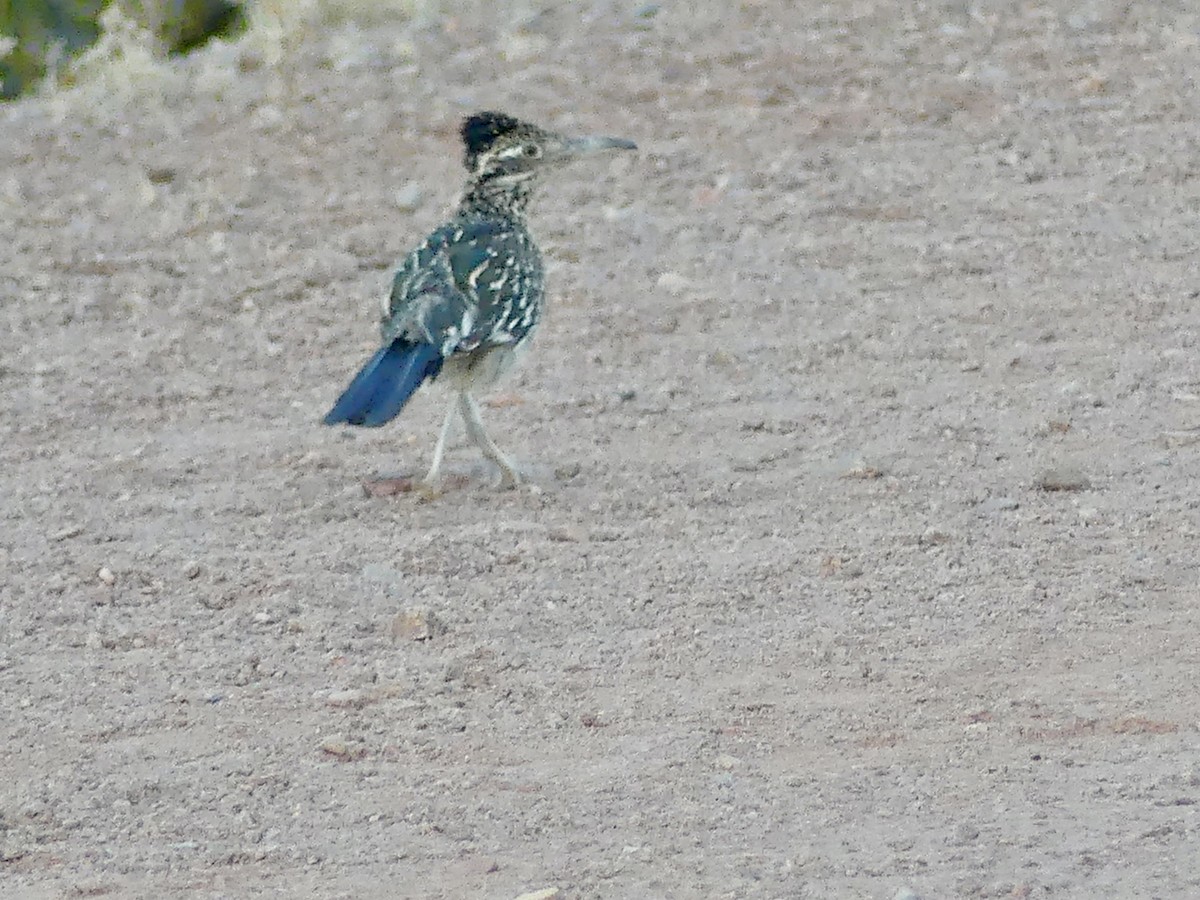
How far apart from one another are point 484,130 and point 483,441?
110 cm

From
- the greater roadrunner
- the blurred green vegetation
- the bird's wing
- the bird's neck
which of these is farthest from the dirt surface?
the blurred green vegetation

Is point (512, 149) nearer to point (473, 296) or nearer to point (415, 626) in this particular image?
point (473, 296)

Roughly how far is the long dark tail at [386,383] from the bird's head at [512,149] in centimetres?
107

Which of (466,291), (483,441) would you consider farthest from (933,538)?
(466,291)

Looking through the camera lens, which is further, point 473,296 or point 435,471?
point 435,471

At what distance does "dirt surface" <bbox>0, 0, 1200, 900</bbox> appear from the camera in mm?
3918

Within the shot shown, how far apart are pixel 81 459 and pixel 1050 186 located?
4.21m

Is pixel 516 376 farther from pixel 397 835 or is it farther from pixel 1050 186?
pixel 397 835

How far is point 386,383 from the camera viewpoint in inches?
213

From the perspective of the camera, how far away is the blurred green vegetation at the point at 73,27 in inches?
522

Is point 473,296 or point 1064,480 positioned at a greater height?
point 473,296

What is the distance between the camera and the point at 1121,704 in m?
4.30

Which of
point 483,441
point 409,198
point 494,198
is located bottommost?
point 483,441

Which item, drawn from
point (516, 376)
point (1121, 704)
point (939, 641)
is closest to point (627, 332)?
point (516, 376)
